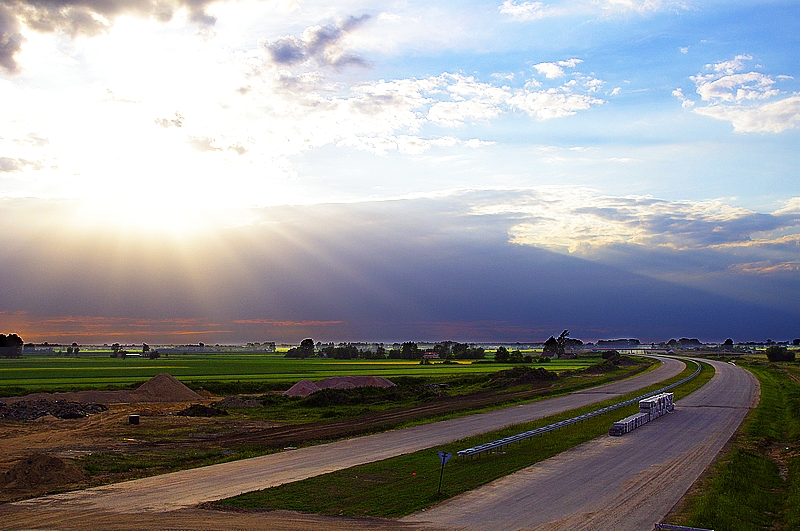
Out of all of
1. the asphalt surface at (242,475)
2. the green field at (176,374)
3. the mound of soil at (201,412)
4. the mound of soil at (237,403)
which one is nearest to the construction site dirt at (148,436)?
the mound of soil at (201,412)

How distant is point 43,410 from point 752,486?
45.5 meters

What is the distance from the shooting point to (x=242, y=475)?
81.0ft

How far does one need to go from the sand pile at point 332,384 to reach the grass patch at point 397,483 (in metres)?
34.4

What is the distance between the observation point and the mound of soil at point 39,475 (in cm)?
2262

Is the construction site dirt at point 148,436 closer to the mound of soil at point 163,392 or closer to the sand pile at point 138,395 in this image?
the sand pile at point 138,395

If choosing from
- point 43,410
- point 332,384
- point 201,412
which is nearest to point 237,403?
point 201,412

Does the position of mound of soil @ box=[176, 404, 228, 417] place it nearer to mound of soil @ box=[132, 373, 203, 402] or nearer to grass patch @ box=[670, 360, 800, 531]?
mound of soil @ box=[132, 373, 203, 402]

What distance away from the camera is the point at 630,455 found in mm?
28547

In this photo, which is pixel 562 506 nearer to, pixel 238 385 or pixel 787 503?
pixel 787 503

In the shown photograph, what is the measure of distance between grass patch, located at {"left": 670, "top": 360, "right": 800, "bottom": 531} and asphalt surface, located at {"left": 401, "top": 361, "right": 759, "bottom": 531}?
77 cm

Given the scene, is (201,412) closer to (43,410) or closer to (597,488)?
(43,410)

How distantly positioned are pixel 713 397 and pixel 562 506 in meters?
46.4

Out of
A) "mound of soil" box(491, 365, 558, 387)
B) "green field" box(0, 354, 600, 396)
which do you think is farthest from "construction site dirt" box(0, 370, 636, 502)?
"mound of soil" box(491, 365, 558, 387)

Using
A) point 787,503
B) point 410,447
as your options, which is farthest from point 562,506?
point 410,447
